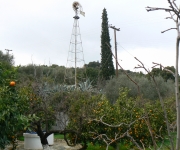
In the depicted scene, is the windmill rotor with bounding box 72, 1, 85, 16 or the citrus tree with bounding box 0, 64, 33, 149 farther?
the windmill rotor with bounding box 72, 1, 85, 16

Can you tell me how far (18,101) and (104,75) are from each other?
2260 cm

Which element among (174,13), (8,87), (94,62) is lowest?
(8,87)

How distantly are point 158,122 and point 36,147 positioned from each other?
5.02 metres

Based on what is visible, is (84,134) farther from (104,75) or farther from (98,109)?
(104,75)

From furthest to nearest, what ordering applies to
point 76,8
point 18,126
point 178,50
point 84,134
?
point 76,8 → point 84,134 → point 18,126 → point 178,50

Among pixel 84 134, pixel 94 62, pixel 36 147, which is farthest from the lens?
pixel 94 62

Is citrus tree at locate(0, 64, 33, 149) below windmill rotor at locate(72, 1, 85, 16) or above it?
below

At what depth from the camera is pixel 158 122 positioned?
11.9 metres

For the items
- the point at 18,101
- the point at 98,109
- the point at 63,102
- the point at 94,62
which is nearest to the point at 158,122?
the point at 98,109

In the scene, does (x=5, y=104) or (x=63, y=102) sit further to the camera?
(x=63, y=102)

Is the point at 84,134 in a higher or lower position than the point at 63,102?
lower

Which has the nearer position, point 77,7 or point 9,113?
point 9,113

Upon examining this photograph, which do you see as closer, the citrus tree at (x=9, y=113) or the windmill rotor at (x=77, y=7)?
the citrus tree at (x=9, y=113)

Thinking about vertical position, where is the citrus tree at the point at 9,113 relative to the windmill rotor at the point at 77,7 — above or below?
below
